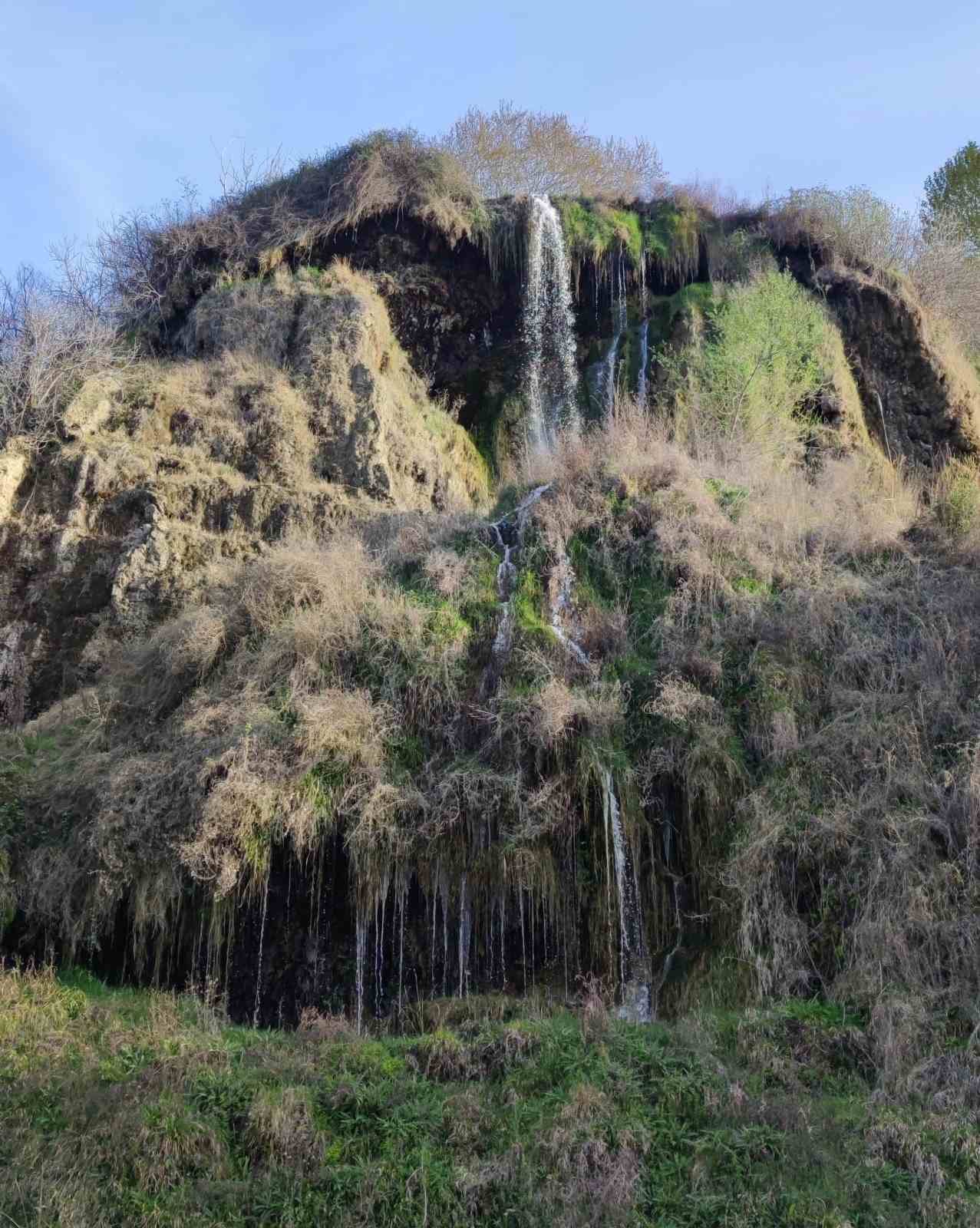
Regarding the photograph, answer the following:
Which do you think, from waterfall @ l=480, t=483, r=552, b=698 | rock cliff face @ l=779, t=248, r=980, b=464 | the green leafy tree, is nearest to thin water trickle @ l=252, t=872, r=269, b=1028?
waterfall @ l=480, t=483, r=552, b=698

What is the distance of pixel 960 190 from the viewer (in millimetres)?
37562

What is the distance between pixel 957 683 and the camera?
1283 centimetres

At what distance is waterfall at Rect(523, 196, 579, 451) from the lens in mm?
25250

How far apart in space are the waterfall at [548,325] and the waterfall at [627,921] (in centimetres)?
1449

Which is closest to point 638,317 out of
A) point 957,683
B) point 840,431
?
point 840,431

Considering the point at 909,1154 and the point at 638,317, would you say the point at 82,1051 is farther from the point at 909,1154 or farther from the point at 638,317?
the point at 638,317

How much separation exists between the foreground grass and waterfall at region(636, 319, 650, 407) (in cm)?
1693

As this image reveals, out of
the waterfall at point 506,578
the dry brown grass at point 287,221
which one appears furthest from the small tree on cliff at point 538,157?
the waterfall at point 506,578

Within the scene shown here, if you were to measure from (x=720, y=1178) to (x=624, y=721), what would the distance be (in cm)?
570

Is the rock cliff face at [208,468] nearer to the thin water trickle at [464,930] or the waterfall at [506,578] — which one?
the waterfall at [506,578]

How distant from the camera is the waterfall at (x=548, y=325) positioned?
82.8 feet

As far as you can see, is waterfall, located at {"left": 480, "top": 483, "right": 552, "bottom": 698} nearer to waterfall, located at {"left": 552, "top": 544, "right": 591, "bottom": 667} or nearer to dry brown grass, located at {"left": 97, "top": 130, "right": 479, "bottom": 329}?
waterfall, located at {"left": 552, "top": 544, "right": 591, "bottom": 667}

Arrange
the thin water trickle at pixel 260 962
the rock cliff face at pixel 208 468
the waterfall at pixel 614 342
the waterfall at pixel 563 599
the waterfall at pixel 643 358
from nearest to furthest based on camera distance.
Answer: the thin water trickle at pixel 260 962, the waterfall at pixel 563 599, the rock cliff face at pixel 208 468, the waterfall at pixel 643 358, the waterfall at pixel 614 342

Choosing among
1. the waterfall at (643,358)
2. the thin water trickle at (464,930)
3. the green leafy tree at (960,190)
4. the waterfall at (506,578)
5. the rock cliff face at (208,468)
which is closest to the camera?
the thin water trickle at (464,930)
